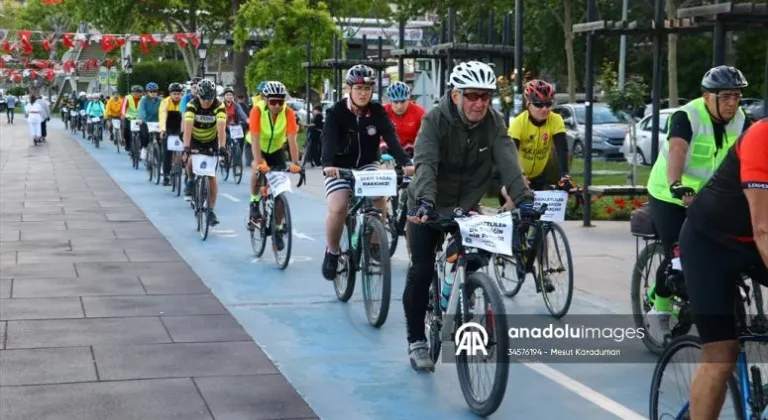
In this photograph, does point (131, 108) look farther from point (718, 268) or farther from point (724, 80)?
point (718, 268)

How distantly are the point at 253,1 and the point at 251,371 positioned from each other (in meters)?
30.4

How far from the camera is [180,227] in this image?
47.9 ft

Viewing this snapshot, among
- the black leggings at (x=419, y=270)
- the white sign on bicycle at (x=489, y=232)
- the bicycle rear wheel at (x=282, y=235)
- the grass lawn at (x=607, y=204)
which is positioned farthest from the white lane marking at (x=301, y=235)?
the white sign on bicycle at (x=489, y=232)

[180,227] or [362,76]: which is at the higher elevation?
[362,76]

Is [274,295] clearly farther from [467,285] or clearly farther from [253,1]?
[253,1]

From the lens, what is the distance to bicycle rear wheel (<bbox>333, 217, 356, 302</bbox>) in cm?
877

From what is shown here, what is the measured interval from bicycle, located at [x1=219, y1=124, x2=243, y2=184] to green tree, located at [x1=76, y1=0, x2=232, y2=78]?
27.1 m

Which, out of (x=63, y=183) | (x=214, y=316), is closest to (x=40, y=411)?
(x=214, y=316)

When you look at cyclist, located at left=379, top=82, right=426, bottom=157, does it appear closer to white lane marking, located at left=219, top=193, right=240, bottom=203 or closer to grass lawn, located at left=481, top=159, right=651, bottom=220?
grass lawn, located at left=481, top=159, right=651, bottom=220

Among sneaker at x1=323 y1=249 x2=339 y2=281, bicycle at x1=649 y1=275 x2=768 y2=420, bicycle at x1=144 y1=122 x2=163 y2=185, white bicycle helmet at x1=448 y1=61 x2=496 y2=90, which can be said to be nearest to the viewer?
bicycle at x1=649 y1=275 x2=768 y2=420

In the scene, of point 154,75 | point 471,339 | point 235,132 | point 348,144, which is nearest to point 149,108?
point 235,132

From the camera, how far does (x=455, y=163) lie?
6.40 m

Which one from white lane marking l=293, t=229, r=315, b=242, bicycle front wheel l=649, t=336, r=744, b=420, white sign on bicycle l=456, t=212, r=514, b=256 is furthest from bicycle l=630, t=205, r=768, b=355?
white lane marking l=293, t=229, r=315, b=242

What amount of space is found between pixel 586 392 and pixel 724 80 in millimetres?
1866
